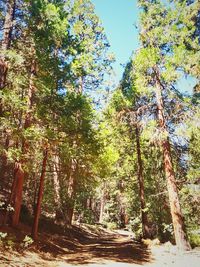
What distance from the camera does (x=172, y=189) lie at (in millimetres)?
14305

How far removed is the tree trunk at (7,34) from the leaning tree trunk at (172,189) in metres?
7.77

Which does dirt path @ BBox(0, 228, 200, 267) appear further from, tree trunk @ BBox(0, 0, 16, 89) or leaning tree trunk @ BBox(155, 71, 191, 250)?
tree trunk @ BBox(0, 0, 16, 89)

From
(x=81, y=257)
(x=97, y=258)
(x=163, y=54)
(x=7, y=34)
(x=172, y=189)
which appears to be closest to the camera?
(x=7, y=34)

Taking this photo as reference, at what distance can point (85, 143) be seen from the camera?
14.4 meters

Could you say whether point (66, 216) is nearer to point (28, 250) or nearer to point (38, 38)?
point (28, 250)

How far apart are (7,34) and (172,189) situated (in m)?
10.5

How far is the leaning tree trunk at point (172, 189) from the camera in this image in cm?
1368

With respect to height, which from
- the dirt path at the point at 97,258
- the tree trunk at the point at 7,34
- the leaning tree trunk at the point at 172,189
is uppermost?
the tree trunk at the point at 7,34

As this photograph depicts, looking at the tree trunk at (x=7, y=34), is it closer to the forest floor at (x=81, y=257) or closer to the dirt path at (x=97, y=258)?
the forest floor at (x=81, y=257)

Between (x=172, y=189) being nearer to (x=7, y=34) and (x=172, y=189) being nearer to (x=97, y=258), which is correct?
(x=97, y=258)

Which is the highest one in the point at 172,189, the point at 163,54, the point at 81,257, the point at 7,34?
the point at 163,54

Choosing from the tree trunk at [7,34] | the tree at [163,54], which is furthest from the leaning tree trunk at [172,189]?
the tree trunk at [7,34]

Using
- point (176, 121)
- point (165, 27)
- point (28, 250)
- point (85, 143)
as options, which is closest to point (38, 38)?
point (85, 143)

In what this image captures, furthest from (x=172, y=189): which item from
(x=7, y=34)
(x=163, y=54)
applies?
(x=7, y=34)
